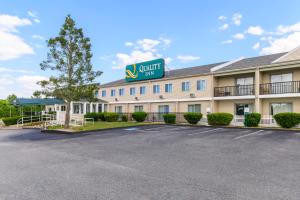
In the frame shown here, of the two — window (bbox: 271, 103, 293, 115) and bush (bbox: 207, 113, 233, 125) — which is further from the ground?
window (bbox: 271, 103, 293, 115)

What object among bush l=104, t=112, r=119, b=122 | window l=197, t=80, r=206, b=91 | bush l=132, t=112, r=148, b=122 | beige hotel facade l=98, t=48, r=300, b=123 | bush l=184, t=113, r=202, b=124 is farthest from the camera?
bush l=104, t=112, r=119, b=122

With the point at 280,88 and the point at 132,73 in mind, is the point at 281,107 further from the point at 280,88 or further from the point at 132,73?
the point at 132,73

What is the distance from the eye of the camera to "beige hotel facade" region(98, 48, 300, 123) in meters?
20.8

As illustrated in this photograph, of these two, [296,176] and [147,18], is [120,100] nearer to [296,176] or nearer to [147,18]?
[147,18]

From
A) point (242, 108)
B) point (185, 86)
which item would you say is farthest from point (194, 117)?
point (185, 86)

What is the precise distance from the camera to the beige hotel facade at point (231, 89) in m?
20.8

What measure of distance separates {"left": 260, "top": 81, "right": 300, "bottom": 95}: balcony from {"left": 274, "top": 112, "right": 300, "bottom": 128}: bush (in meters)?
3.95

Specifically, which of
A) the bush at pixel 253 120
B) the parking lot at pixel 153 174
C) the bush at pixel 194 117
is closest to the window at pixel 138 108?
the bush at pixel 194 117

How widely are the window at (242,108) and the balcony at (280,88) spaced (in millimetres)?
2042

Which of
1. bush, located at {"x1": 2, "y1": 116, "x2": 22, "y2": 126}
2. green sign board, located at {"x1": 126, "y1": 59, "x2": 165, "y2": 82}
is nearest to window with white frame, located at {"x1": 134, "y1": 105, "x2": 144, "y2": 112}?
green sign board, located at {"x1": 126, "y1": 59, "x2": 165, "y2": 82}

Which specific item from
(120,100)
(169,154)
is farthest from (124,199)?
(120,100)

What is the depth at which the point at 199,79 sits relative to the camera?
25891 mm

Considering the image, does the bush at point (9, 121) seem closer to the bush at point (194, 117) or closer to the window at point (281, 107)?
the bush at point (194, 117)

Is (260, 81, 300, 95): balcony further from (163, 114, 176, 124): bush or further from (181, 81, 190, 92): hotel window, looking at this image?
(163, 114, 176, 124): bush
